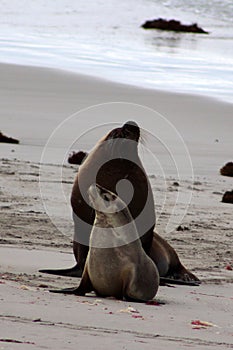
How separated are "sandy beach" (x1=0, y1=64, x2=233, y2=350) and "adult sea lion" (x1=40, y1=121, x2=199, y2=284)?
0.43m

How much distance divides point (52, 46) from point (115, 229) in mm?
21973

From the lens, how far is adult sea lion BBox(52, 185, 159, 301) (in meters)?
6.36

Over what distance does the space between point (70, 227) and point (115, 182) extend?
225 centimetres

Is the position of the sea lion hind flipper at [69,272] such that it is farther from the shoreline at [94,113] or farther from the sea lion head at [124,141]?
the shoreline at [94,113]

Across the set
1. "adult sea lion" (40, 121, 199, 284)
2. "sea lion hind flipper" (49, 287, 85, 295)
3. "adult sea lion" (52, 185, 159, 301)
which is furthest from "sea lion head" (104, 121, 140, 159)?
"sea lion hind flipper" (49, 287, 85, 295)

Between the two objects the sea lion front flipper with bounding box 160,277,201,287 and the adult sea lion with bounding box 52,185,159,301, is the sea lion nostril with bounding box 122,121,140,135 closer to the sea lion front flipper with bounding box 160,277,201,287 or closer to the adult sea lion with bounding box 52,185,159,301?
the adult sea lion with bounding box 52,185,159,301

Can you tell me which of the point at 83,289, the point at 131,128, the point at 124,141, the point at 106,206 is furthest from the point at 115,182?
the point at 83,289

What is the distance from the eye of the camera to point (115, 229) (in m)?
6.44

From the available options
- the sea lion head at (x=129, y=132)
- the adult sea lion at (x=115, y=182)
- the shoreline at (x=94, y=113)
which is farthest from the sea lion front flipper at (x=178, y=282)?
the shoreline at (x=94, y=113)

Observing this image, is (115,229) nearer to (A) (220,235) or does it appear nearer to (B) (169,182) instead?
(A) (220,235)

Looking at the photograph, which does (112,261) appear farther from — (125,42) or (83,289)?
(125,42)

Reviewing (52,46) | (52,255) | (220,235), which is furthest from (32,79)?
(52,255)

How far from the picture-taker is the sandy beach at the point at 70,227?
5.00m

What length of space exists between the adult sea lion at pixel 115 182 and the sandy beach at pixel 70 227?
0.43 m
